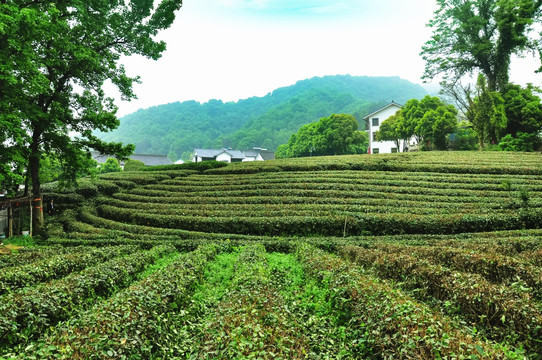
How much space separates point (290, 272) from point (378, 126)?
5167cm

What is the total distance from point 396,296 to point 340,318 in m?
1.22

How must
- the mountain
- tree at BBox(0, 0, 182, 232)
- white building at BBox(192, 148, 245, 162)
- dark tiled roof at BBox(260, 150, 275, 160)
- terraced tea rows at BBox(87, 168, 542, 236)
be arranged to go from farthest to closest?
the mountain
dark tiled roof at BBox(260, 150, 275, 160)
white building at BBox(192, 148, 245, 162)
terraced tea rows at BBox(87, 168, 542, 236)
tree at BBox(0, 0, 182, 232)

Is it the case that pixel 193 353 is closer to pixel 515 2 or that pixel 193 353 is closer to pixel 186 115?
pixel 515 2

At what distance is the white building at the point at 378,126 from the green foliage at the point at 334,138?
1.76 m

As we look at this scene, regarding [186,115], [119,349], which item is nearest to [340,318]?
[119,349]

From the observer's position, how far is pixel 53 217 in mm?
18469

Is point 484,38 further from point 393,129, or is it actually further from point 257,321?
point 257,321

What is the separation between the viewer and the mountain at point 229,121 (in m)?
86.2

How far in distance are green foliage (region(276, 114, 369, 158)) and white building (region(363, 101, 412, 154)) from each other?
176 cm

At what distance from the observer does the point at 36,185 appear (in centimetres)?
1639

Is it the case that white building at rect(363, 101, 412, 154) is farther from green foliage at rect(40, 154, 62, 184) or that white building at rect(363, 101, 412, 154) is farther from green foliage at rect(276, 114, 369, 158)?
green foliage at rect(40, 154, 62, 184)

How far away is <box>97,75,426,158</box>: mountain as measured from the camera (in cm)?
8625

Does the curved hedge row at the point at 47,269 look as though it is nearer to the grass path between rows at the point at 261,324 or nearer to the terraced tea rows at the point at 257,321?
the terraced tea rows at the point at 257,321

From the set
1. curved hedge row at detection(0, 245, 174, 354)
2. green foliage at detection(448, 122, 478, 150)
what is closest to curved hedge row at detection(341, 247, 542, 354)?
curved hedge row at detection(0, 245, 174, 354)
